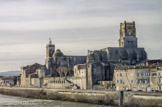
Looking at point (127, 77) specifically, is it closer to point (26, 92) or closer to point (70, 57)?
point (26, 92)

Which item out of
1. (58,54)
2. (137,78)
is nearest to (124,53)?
(58,54)

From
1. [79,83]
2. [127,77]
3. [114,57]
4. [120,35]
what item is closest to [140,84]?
[127,77]

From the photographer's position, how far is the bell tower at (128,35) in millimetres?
110312

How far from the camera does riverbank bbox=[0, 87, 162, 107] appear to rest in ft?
176

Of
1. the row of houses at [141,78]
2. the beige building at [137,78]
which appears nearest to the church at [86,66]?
the beige building at [137,78]

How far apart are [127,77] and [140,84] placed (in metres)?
4.10

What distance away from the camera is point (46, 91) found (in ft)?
273

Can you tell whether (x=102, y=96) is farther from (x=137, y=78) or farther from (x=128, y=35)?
(x=128, y=35)

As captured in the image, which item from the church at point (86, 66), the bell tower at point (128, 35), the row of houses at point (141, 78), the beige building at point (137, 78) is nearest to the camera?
the row of houses at point (141, 78)

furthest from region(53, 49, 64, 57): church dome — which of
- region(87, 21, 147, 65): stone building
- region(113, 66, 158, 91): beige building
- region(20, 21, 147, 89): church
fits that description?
region(113, 66, 158, 91): beige building

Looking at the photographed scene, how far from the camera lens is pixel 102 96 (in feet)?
206

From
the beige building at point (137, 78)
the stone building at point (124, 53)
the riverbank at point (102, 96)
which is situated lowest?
the riverbank at point (102, 96)

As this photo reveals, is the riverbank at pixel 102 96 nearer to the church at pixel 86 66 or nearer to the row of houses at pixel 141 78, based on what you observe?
the row of houses at pixel 141 78

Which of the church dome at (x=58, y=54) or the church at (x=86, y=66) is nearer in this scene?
the church at (x=86, y=66)
